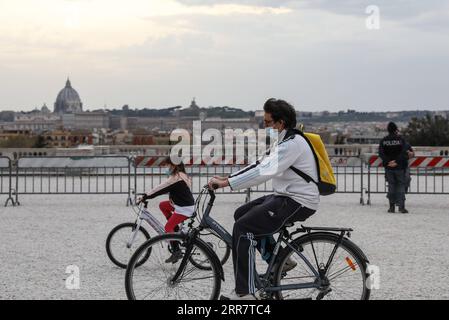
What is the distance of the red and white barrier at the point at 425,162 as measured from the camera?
18266 millimetres

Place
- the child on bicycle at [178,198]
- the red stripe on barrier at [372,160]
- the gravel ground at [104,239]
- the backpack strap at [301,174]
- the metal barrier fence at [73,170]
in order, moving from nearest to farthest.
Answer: the backpack strap at [301,174], the gravel ground at [104,239], the child on bicycle at [178,198], the red stripe on barrier at [372,160], the metal barrier fence at [73,170]

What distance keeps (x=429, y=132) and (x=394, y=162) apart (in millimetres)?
42562

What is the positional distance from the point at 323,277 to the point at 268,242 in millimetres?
489

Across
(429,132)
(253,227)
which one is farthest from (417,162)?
(429,132)

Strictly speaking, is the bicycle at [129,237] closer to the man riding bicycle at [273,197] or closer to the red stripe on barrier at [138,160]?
the man riding bicycle at [273,197]

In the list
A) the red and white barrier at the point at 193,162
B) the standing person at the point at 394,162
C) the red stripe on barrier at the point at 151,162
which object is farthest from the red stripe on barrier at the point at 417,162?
the red stripe on barrier at the point at 151,162

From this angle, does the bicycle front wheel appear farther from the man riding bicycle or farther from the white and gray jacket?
the white and gray jacket

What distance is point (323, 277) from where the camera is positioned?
647 centimetres

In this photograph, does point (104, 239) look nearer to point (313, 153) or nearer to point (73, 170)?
point (313, 153)

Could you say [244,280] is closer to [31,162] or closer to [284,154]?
[284,154]

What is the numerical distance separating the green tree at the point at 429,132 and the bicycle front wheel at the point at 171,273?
158ft

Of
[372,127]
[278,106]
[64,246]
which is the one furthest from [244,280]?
[372,127]

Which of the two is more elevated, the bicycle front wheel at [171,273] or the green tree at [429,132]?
the green tree at [429,132]

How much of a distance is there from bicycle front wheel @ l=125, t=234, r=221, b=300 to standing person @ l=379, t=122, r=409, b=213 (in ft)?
31.4
